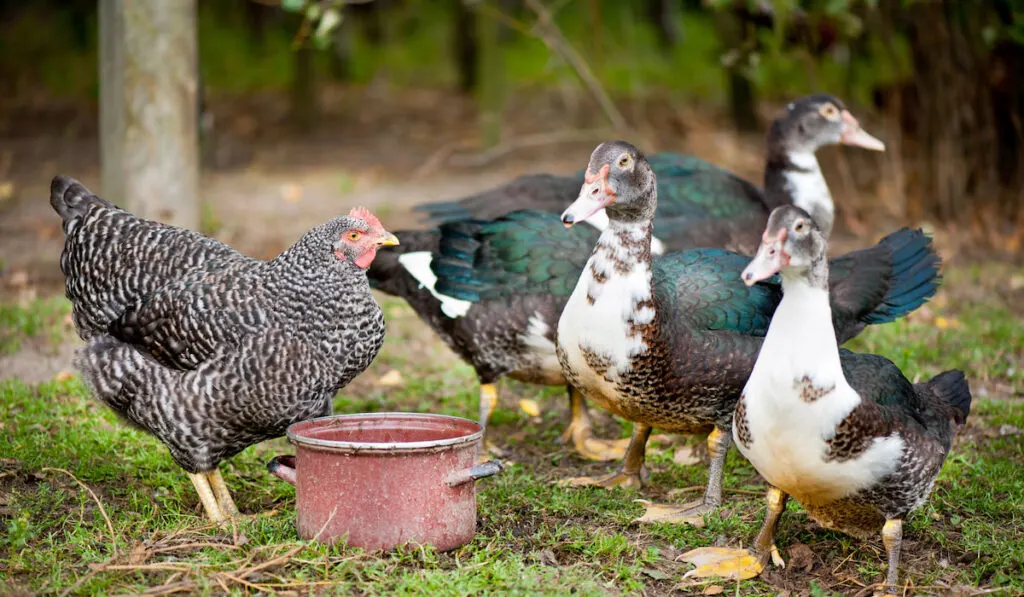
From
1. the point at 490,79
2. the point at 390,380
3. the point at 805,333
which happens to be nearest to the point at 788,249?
the point at 805,333

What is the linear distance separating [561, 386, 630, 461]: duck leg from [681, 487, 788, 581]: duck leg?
128cm

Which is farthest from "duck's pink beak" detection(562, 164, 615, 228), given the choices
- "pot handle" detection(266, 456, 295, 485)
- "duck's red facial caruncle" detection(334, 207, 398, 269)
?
"pot handle" detection(266, 456, 295, 485)

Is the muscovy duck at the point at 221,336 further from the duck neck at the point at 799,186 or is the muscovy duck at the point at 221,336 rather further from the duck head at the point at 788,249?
the duck neck at the point at 799,186

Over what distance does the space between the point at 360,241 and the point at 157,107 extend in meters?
2.77

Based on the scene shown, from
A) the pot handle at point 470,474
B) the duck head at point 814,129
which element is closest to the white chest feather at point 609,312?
the pot handle at point 470,474

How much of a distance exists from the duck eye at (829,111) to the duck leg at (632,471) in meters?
2.50

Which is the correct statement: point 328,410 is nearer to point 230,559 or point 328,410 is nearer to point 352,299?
point 352,299

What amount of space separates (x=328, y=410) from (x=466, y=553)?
79 centimetres

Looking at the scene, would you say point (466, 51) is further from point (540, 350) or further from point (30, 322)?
point (540, 350)

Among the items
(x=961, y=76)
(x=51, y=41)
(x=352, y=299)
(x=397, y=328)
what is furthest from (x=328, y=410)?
(x=51, y=41)

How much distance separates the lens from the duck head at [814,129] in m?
6.13

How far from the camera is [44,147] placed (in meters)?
11.1

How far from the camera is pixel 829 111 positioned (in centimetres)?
615

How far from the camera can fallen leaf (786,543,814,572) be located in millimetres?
3732
